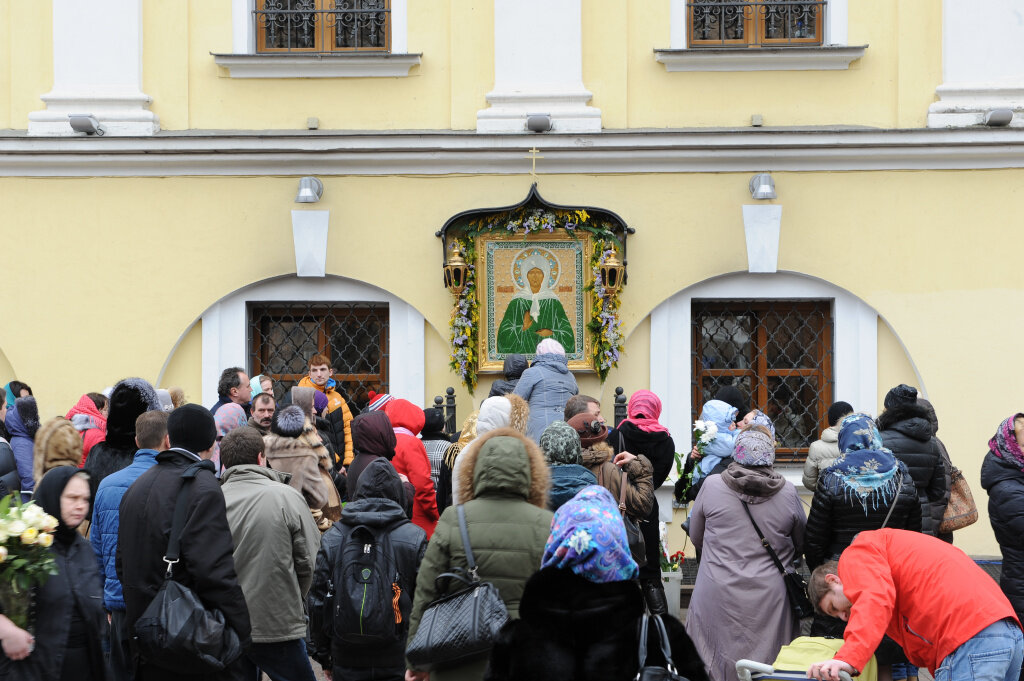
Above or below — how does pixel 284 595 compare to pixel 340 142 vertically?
below

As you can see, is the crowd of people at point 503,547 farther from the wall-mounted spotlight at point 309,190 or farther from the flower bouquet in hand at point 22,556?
the wall-mounted spotlight at point 309,190

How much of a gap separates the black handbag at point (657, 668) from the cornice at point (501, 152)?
5776 mm

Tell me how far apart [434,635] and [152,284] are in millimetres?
5808

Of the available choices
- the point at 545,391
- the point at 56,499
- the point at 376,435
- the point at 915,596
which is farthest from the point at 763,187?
the point at 56,499

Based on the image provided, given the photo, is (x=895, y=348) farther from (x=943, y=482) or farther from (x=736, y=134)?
(x=943, y=482)

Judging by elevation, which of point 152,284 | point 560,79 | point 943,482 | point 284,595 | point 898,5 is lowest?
point 284,595

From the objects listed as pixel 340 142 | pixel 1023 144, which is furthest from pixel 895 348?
pixel 340 142

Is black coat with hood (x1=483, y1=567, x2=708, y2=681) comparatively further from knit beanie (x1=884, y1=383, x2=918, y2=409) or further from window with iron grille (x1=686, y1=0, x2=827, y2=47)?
window with iron grille (x1=686, y1=0, x2=827, y2=47)

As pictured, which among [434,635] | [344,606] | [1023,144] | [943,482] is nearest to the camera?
[434,635]

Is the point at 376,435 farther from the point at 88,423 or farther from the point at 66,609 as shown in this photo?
the point at 88,423

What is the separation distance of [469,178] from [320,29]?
1831 millimetres

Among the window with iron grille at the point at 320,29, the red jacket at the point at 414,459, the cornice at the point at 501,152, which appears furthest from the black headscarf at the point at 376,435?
the window with iron grille at the point at 320,29

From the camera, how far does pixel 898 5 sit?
8.55 meters

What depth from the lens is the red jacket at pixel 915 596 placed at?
3732mm
